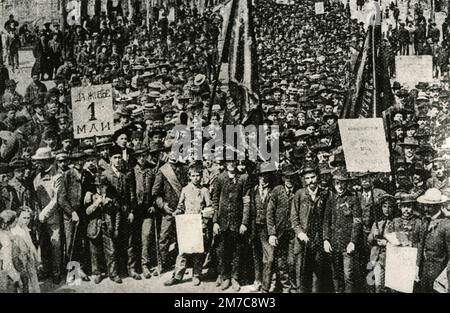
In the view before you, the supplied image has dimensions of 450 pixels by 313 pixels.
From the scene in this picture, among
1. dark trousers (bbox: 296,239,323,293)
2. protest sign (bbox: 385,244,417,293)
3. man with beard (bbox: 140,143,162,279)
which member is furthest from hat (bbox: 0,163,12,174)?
protest sign (bbox: 385,244,417,293)

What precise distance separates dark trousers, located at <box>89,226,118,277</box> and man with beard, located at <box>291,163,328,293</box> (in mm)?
2062

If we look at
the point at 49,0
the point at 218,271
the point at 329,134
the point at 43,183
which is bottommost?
the point at 218,271

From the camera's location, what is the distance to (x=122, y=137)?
6.35m

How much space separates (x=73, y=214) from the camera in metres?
6.25

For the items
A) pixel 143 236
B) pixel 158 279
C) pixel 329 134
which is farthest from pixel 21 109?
pixel 329 134

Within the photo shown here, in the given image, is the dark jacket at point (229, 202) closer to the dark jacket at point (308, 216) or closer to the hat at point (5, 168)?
the dark jacket at point (308, 216)

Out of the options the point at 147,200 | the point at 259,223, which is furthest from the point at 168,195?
the point at 259,223

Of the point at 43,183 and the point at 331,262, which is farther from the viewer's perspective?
the point at 43,183

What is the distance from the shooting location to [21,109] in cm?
652

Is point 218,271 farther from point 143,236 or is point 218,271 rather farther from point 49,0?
point 49,0

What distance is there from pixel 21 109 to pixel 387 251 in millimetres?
4550

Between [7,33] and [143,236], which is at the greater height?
[7,33]

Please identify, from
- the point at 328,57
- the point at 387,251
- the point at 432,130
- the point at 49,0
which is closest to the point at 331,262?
the point at 387,251
